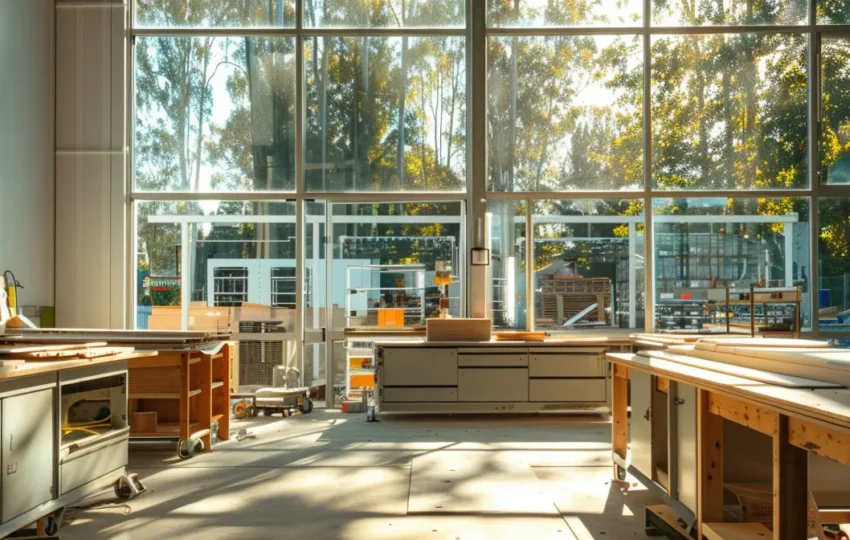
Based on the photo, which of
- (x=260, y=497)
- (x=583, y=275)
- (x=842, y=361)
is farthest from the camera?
(x=583, y=275)

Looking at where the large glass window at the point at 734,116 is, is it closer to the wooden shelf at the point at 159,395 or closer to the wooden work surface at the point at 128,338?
the wooden work surface at the point at 128,338

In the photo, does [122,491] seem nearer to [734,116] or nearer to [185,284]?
[185,284]

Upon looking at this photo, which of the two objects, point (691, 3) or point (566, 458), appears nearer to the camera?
point (566, 458)

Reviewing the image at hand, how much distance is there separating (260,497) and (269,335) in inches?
→ 154

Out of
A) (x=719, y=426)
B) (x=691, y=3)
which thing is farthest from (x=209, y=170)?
(x=719, y=426)

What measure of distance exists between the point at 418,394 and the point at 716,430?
4.40 metres

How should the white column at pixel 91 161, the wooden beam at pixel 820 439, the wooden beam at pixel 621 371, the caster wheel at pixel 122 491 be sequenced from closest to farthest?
the wooden beam at pixel 820 439, the caster wheel at pixel 122 491, the wooden beam at pixel 621 371, the white column at pixel 91 161

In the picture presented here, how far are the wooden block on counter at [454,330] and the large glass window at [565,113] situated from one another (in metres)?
1.61

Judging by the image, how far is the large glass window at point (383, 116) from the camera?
8.34 meters

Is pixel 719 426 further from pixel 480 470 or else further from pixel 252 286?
pixel 252 286

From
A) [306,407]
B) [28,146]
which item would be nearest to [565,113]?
[306,407]

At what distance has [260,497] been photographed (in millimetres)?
4457

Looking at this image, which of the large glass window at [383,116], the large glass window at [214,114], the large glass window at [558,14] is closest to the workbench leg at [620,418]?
the large glass window at [383,116]

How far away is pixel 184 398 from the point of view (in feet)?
18.1
